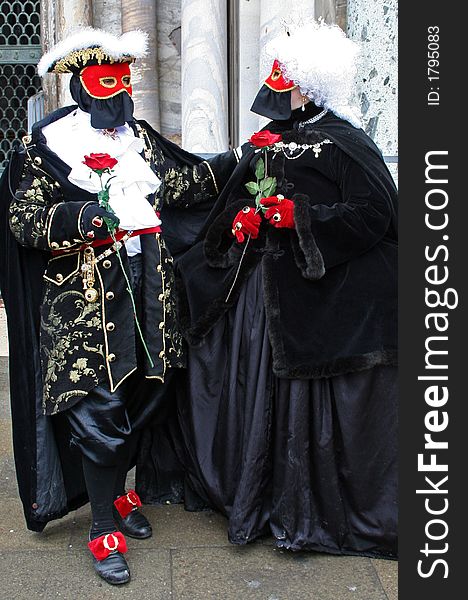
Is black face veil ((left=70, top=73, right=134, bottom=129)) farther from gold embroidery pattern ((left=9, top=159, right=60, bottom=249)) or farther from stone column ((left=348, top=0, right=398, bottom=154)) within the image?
stone column ((left=348, top=0, right=398, bottom=154))

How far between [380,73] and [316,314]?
1.52 meters

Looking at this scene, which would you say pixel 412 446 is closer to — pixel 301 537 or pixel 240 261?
pixel 301 537

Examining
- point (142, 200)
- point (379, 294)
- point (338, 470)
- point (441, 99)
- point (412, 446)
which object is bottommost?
point (338, 470)

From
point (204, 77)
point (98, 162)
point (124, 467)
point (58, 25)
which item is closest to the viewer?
point (98, 162)

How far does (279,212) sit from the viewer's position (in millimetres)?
3133

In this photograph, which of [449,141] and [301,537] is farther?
[301,537]

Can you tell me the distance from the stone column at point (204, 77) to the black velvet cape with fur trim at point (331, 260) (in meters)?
2.31

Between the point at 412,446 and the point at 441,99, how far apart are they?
98cm

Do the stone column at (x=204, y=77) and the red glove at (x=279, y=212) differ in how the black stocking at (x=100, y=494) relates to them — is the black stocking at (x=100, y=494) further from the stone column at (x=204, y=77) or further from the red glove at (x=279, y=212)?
the stone column at (x=204, y=77)

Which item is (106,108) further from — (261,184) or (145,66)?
(145,66)

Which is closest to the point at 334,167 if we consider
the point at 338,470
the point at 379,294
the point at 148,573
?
the point at 379,294

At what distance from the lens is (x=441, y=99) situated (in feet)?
8.20

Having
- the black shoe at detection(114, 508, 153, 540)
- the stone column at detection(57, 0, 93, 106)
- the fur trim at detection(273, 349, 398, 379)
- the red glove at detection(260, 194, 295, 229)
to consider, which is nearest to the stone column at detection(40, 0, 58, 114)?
the stone column at detection(57, 0, 93, 106)

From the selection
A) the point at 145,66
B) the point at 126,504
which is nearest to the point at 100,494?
the point at 126,504
